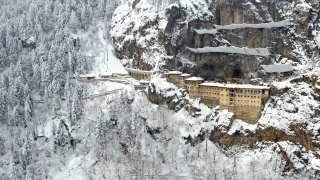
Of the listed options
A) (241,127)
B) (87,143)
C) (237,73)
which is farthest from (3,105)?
(237,73)

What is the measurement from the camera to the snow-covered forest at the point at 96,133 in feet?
187

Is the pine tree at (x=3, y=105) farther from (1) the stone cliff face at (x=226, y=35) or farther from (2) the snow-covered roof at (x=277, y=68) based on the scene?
(2) the snow-covered roof at (x=277, y=68)

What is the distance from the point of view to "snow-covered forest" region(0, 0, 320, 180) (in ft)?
187

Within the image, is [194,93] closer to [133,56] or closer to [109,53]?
[133,56]

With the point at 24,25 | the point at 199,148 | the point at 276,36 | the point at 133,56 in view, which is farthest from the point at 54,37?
the point at 276,36

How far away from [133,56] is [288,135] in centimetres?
4125

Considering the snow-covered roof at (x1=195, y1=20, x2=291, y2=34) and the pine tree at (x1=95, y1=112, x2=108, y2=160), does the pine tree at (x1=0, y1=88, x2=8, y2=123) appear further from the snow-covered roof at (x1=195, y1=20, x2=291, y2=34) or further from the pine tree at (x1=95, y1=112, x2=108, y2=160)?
the snow-covered roof at (x1=195, y1=20, x2=291, y2=34)

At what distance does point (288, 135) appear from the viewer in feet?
189

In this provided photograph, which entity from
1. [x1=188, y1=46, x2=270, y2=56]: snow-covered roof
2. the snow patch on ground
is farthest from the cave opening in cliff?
the snow patch on ground

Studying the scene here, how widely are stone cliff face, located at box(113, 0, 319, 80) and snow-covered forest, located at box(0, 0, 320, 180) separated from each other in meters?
5.91

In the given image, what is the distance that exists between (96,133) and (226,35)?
35.8m

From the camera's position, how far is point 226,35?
240 feet

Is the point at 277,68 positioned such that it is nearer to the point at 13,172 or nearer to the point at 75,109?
the point at 75,109

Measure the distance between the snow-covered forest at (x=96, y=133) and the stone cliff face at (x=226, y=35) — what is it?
5.91 metres
